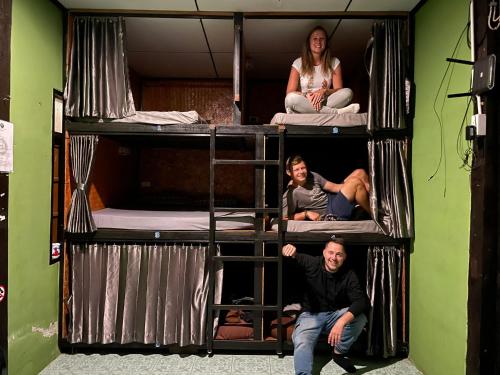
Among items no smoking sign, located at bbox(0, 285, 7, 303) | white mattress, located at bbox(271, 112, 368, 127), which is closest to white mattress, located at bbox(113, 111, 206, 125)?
white mattress, located at bbox(271, 112, 368, 127)

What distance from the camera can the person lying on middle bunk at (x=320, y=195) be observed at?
3168 millimetres

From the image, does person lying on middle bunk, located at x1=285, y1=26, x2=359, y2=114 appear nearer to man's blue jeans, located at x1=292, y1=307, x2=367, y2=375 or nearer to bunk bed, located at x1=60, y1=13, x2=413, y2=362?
bunk bed, located at x1=60, y1=13, x2=413, y2=362

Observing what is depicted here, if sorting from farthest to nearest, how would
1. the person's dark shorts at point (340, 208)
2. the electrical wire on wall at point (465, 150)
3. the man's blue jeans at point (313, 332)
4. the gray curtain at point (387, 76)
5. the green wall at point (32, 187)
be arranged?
the person's dark shorts at point (340, 208), the gray curtain at point (387, 76), the man's blue jeans at point (313, 332), the green wall at point (32, 187), the electrical wire on wall at point (465, 150)

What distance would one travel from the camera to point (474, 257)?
2.08m

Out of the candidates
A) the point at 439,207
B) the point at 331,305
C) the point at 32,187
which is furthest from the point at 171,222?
the point at 439,207

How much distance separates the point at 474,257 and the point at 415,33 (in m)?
1.87

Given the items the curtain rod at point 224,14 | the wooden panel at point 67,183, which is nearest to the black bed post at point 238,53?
the curtain rod at point 224,14

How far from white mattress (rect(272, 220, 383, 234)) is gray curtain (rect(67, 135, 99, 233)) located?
1658mm

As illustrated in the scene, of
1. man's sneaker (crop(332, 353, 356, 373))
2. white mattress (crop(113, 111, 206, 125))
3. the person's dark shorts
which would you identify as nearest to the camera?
man's sneaker (crop(332, 353, 356, 373))

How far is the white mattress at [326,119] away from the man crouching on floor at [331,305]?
96 cm

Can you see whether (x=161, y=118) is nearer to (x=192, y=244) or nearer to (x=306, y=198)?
(x=192, y=244)

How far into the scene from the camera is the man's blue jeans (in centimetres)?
270

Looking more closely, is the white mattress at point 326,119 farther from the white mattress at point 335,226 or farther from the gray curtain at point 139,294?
the gray curtain at point 139,294

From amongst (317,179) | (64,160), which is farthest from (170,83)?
(317,179)
